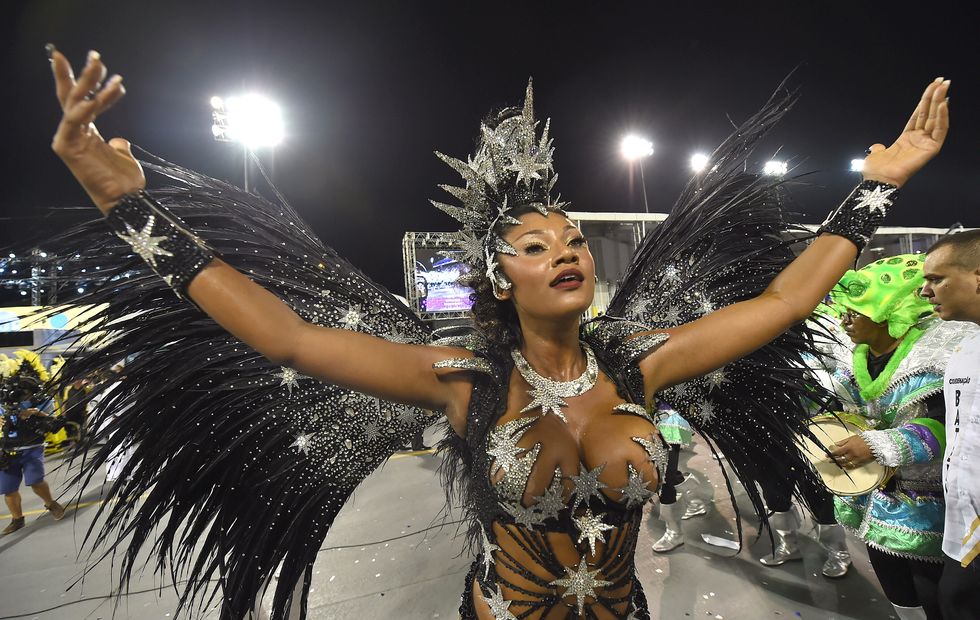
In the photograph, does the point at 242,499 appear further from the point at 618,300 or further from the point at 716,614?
the point at 716,614

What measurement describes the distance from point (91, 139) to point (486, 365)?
1220 mm

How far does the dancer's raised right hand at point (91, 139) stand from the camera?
1.07 meters

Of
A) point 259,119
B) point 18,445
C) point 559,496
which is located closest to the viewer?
point 559,496

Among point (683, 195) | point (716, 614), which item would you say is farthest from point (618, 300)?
point (716, 614)

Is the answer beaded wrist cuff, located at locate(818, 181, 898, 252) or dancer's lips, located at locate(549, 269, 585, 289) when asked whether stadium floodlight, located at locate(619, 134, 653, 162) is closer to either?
beaded wrist cuff, located at locate(818, 181, 898, 252)

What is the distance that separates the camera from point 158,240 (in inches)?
47.7

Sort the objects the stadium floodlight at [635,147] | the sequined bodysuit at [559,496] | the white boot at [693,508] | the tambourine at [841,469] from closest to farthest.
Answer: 1. the sequined bodysuit at [559,496]
2. the tambourine at [841,469]
3. the white boot at [693,508]
4. the stadium floodlight at [635,147]

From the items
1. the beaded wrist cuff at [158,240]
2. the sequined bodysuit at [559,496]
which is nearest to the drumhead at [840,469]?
the sequined bodysuit at [559,496]

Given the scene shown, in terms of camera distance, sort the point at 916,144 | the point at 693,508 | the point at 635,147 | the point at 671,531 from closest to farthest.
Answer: the point at 916,144 < the point at 671,531 < the point at 693,508 < the point at 635,147

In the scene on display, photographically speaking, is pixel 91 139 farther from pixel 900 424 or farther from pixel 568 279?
pixel 900 424

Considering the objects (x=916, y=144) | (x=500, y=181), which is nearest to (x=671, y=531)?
(x=916, y=144)

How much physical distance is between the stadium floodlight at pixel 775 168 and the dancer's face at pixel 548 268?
1149mm

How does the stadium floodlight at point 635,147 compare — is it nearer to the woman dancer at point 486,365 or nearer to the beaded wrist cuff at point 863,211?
the woman dancer at point 486,365

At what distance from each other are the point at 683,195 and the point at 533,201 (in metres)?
0.93
